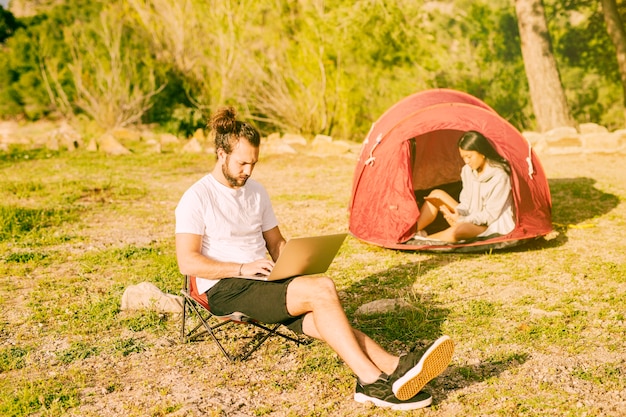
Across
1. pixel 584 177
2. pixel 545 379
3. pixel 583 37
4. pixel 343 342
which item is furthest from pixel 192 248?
pixel 583 37

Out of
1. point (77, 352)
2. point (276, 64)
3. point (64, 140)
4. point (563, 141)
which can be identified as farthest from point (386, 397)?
point (64, 140)

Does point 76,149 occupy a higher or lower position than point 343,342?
higher

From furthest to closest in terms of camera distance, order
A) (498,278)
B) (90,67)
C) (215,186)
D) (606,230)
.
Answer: (90,67)
(606,230)
(498,278)
(215,186)

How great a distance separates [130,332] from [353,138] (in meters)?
11.0

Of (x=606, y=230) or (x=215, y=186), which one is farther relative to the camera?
(x=606, y=230)

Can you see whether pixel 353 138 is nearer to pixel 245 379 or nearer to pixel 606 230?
pixel 606 230

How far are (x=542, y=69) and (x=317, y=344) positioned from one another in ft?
35.3

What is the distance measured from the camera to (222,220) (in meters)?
4.07

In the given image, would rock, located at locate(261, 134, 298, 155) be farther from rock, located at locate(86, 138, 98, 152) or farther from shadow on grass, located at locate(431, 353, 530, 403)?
shadow on grass, located at locate(431, 353, 530, 403)

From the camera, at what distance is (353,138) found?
15.1m

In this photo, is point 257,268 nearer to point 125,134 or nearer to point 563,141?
point 563,141

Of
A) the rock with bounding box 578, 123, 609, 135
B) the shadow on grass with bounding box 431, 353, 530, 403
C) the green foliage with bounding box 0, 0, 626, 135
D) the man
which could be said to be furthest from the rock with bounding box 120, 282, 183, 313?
the rock with bounding box 578, 123, 609, 135

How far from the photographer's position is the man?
11.3 ft

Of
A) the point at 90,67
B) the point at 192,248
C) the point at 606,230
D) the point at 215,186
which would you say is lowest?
the point at 606,230
